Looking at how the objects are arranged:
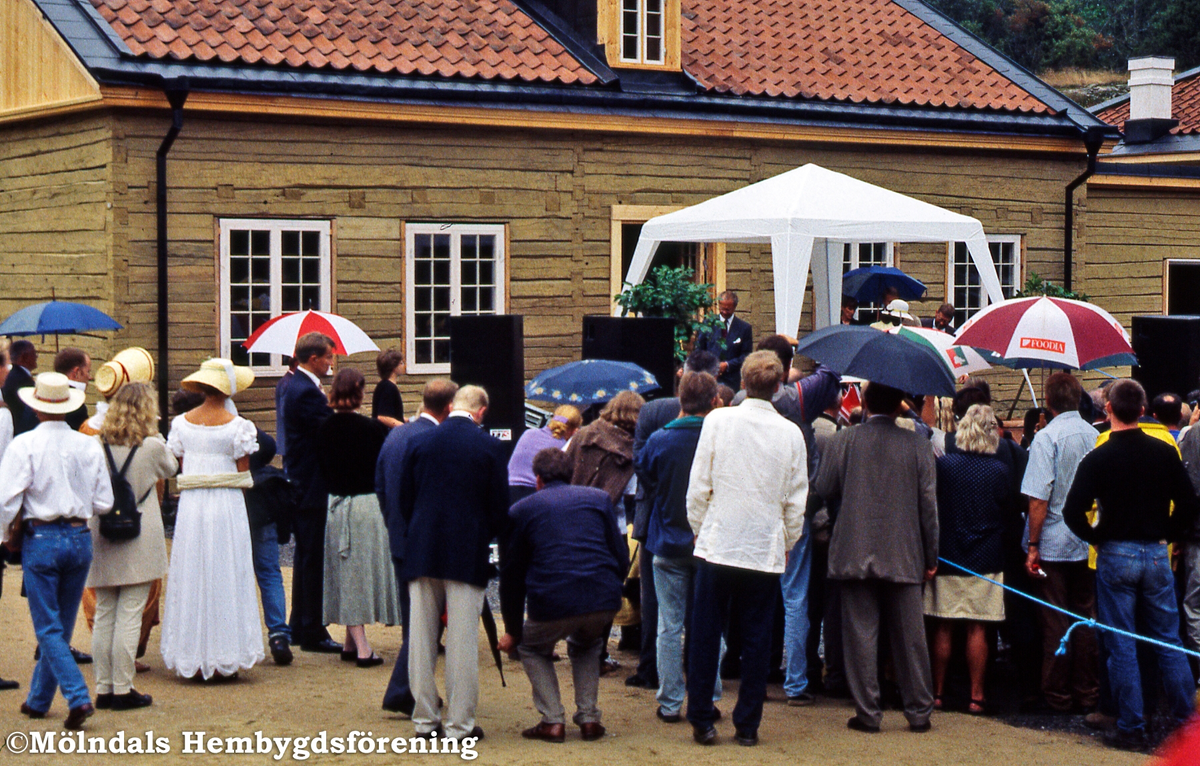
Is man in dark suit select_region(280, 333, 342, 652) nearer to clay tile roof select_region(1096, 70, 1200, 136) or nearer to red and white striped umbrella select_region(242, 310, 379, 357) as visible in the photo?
red and white striped umbrella select_region(242, 310, 379, 357)

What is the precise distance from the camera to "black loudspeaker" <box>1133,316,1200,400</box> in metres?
10.9

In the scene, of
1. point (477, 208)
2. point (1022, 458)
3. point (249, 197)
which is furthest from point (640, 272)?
point (1022, 458)

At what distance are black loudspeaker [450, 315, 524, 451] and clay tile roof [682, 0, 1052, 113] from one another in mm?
6475

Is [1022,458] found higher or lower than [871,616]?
higher

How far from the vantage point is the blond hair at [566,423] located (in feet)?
29.0

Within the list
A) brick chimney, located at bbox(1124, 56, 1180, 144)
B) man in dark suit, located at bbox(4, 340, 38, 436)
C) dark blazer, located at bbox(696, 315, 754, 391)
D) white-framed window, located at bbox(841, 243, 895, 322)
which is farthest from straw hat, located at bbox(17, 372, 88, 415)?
brick chimney, located at bbox(1124, 56, 1180, 144)

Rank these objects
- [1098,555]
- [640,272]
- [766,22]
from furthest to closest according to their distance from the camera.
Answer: [766,22], [640,272], [1098,555]

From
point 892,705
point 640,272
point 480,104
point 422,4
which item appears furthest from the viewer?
point 422,4

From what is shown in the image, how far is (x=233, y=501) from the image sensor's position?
8117 millimetres

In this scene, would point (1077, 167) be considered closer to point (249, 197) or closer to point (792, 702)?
point (249, 197)

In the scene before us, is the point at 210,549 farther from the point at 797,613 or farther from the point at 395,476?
the point at 797,613

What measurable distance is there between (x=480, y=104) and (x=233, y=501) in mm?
7833

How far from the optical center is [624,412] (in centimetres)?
844

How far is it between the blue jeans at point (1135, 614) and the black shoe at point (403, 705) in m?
3.53
